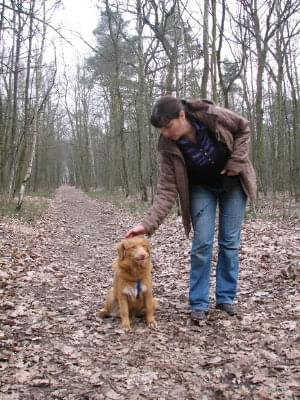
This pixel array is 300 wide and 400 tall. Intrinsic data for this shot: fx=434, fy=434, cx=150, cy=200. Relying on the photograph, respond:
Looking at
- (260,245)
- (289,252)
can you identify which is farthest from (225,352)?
(260,245)

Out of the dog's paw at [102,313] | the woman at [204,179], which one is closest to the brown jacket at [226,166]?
the woman at [204,179]

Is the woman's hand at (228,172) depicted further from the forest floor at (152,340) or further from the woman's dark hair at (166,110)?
the forest floor at (152,340)

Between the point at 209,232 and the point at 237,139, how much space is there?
42.6 inches

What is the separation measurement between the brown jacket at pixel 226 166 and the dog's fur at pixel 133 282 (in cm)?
33

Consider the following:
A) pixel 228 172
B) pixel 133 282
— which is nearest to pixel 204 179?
pixel 228 172

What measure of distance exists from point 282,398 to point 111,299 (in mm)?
2378

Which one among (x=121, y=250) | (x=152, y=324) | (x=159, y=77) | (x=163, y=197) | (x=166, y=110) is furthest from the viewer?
(x=159, y=77)

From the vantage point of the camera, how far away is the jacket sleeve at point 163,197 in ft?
15.8

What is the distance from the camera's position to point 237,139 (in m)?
4.77

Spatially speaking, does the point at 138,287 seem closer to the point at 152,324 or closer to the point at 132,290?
the point at 132,290

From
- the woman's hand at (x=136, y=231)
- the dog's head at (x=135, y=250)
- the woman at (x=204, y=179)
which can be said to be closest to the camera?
the dog's head at (x=135, y=250)

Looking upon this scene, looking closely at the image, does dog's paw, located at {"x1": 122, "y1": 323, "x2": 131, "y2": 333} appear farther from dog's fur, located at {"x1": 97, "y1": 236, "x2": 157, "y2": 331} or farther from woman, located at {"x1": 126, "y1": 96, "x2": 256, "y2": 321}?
woman, located at {"x1": 126, "y1": 96, "x2": 256, "y2": 321}

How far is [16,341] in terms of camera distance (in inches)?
179

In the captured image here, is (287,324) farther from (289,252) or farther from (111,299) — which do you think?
(289,252)
